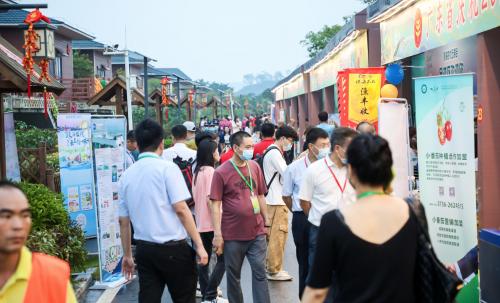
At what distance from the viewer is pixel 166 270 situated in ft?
20.2

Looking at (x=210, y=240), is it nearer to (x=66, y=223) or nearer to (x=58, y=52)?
(x=66, y=223)

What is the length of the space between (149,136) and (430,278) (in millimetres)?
3096

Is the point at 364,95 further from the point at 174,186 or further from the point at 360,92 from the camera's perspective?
the point at 174,186

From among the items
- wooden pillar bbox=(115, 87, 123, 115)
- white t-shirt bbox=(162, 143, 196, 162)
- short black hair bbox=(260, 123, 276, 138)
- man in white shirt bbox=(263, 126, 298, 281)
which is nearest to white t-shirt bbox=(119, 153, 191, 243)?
white t-shirt bbox=(162, 143, 196, 162)

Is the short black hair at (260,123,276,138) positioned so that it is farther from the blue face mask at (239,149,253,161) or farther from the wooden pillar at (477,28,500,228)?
the wooden pillar at (477,28,500,228)

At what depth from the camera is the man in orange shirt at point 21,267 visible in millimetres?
3227

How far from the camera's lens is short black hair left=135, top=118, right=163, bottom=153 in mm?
6227

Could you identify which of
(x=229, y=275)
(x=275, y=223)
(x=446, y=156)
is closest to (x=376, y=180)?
(x=446, y=156)

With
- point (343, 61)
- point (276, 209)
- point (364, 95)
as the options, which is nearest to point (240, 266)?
point (276, 209)

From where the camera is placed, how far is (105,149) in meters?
10.6

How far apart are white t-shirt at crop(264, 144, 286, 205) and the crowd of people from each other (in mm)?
15

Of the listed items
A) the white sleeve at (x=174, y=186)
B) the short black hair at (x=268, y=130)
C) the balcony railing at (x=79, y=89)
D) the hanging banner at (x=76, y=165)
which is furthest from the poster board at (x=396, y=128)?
the balcony railing at (x=79, y=89)

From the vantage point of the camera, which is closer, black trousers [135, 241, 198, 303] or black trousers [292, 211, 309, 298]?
black trousers [135, 241, 198, 303]

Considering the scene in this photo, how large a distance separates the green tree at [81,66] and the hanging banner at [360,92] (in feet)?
109
